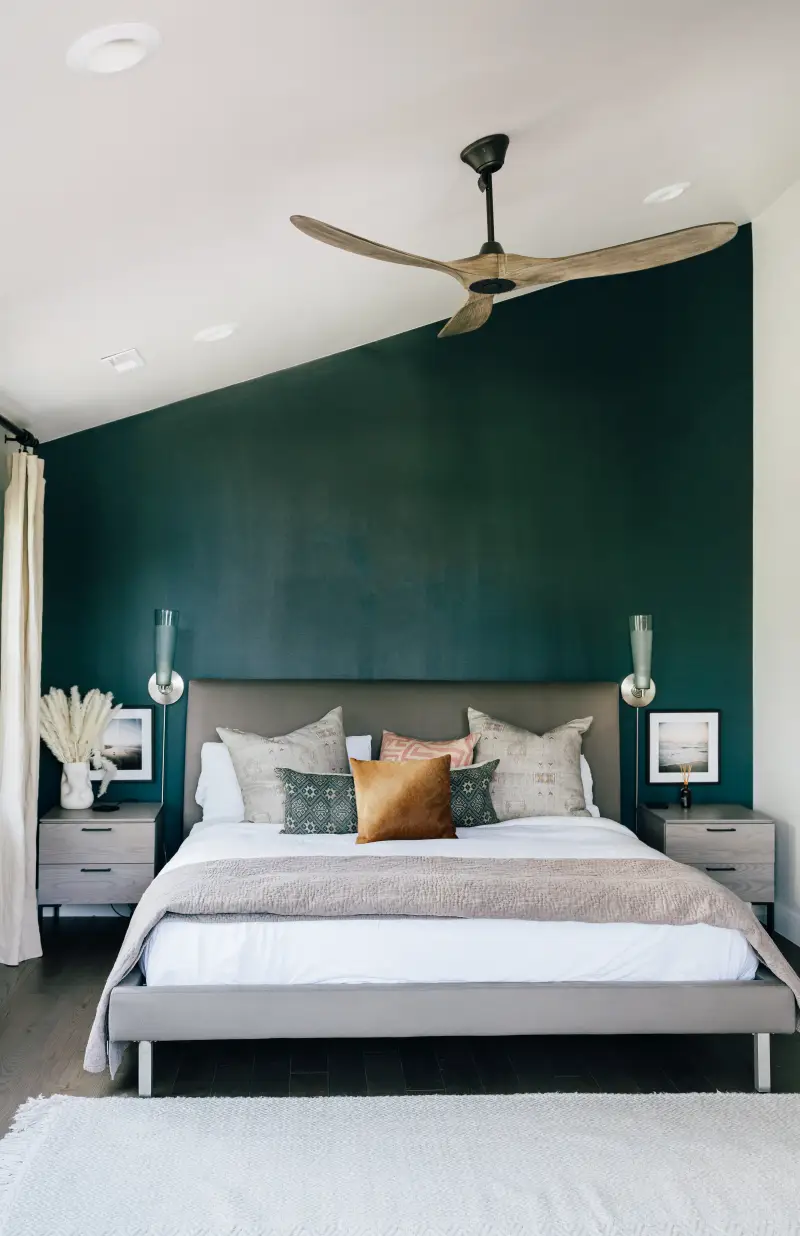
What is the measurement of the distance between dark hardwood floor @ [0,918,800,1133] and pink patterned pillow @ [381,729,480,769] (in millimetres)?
1422

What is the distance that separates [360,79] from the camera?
2.61 m

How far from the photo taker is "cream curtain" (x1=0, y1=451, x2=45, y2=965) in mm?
4133

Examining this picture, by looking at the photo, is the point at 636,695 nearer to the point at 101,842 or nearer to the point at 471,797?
the point at 471,797

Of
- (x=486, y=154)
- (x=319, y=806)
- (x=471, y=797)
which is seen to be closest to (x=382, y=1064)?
(x=319, y=806)

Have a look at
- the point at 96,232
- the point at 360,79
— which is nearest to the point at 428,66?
the point at 360,79

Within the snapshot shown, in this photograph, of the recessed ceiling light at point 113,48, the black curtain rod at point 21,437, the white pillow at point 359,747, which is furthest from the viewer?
the white pillow at point 359,747

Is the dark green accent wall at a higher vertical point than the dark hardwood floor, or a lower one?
higher

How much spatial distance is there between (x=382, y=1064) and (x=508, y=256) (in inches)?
102

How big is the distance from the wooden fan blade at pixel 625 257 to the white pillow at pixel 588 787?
2.56 meters

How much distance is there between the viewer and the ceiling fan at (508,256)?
9.04 feet

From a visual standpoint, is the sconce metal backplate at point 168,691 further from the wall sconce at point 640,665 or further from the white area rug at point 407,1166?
the wall sconce at point 640,665

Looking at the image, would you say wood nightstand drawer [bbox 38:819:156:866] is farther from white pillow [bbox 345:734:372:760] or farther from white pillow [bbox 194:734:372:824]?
white pillow [bbox 345:734:372:760]

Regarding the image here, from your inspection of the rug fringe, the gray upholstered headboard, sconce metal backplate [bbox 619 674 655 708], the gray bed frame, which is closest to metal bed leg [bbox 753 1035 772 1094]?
the gray bed frame

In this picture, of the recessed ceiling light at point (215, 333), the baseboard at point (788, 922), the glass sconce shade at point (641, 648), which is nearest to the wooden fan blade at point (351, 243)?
the recessed ceiling light at point (215, 333)
